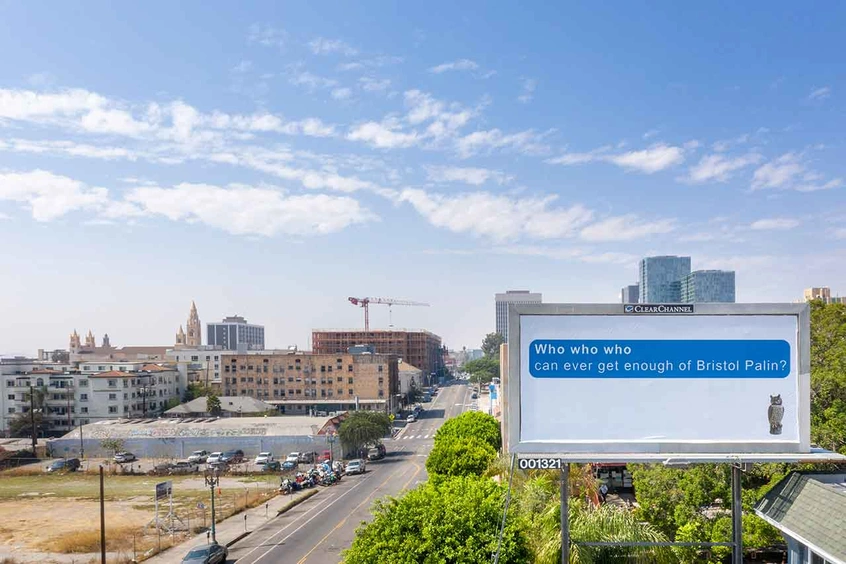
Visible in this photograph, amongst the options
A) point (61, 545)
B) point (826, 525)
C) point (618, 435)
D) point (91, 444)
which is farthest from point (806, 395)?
point (91, 444)

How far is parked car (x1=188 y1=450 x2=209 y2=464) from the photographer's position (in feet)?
210

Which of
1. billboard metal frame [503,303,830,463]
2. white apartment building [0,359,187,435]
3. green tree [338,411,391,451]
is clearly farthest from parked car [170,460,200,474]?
billboard metal frame [503,303,830,463]

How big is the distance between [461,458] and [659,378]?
20801 millimetres

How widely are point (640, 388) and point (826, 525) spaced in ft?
14.6

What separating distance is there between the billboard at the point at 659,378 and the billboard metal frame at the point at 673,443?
3 cm

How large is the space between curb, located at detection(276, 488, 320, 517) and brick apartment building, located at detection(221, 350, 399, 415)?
5766 cm

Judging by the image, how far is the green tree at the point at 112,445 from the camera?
6806cm

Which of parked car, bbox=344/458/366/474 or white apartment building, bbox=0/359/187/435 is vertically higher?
white apartment building, bbox=0/359/187/435

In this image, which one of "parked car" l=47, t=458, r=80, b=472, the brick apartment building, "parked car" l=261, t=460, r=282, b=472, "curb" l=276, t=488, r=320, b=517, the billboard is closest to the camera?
the billboard

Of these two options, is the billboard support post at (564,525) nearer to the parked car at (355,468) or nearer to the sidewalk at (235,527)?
the sidewalk at (235,527)

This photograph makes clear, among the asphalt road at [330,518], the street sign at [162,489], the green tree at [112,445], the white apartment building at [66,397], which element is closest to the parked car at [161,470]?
the green tree at [112,445]

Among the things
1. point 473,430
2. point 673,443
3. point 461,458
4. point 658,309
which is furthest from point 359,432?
point 658,309

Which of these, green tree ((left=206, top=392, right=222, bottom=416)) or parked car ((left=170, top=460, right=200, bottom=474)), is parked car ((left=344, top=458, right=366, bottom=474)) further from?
green tree ((left=206, top=392, right=222, bottom=416))

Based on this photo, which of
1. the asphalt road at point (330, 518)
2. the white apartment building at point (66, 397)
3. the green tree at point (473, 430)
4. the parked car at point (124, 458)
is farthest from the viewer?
the white apartment building at point (66, 397)
